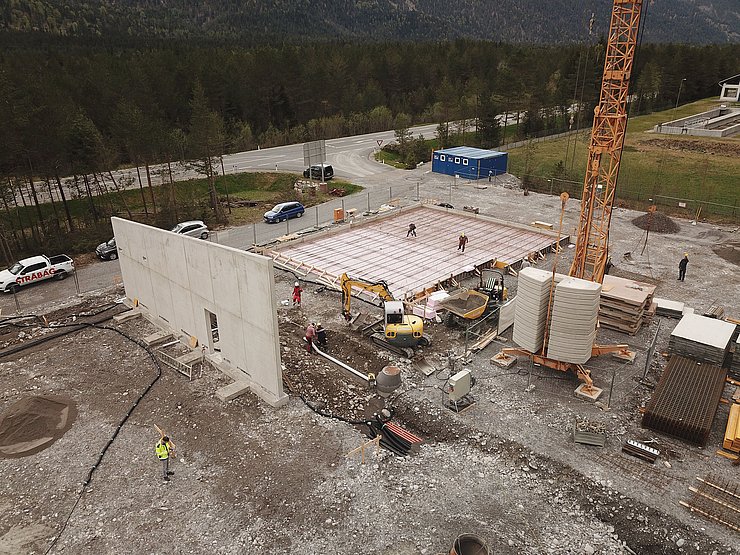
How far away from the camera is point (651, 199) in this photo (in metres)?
37.4

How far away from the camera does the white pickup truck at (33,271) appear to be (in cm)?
2452

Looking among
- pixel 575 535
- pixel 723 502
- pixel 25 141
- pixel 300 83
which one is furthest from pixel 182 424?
pixel 300 83

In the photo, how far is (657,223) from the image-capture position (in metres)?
32.4

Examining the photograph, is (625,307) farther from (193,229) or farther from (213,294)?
(193,229)

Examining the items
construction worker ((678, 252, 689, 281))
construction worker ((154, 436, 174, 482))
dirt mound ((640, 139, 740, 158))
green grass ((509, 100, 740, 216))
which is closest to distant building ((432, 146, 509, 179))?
green grass ((509, 100, 740, 216))

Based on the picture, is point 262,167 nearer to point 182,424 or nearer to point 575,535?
point 182,424

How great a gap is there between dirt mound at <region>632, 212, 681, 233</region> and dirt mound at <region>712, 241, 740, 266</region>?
320 cm

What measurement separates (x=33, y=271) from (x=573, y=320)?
25.6 m

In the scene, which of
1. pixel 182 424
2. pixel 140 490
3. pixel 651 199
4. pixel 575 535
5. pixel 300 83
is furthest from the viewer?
pixel 300 83

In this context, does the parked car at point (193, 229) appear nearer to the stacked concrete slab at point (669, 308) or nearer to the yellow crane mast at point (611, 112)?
the yellow crane mast at point (611, 112)

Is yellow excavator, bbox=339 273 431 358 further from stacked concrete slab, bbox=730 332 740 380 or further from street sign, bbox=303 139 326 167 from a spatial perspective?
street sign, bbox=303 139 326 167

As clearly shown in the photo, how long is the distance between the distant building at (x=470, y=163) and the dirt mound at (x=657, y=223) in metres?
15.4

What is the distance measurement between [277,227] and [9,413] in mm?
20804

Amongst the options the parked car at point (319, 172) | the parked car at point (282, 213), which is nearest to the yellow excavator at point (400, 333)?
the parked car at point (282, 213)
